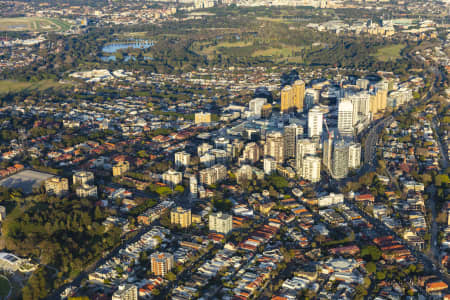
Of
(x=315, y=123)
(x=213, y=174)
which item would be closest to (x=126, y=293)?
(x=213, y=174)

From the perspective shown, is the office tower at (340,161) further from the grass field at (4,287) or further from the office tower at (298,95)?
the grass field at (4,287)

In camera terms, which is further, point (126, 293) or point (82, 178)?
point (82, 178)

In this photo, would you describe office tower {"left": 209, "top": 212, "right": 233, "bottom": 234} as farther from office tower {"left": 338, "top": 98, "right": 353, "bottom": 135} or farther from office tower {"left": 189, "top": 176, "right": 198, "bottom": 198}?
office tower {"left": 338, "top": 98, "right": 353, "bottom": 135}

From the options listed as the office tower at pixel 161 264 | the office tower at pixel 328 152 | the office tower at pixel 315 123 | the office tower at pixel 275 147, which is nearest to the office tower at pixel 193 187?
the office tower at pixel 275 147

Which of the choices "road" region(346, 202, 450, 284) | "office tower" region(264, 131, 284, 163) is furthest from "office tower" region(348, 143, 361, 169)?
"road" region(346, 202, 450, 284)

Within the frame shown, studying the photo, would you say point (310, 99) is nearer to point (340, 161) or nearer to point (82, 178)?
point (340, 161)

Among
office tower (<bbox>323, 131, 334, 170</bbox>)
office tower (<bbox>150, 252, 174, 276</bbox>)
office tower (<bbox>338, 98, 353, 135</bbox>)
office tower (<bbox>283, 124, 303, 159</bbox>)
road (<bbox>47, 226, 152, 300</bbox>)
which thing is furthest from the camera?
office tower (<bbox>338, 98, 353, 135</bbox>)
